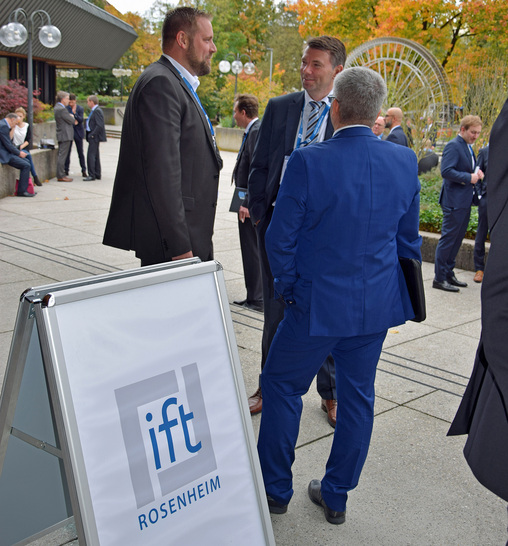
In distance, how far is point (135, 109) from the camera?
11.5ft

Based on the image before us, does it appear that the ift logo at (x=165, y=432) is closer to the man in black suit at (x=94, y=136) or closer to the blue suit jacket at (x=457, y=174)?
the blue suit jacket at (x=457, y=174)

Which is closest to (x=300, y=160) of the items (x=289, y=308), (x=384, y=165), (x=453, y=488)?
(x=384, y=165)

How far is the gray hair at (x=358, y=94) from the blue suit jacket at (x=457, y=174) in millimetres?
5407

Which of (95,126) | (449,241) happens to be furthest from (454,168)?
(95,126)

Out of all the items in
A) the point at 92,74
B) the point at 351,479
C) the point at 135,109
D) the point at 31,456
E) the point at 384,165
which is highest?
the point at 92,74

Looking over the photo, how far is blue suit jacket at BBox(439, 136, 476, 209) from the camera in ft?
26.2

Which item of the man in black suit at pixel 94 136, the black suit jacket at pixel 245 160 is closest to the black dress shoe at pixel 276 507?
the black suit jacket at pixel 245 160

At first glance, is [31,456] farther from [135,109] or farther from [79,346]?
[135,109]

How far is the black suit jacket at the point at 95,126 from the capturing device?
16234mm

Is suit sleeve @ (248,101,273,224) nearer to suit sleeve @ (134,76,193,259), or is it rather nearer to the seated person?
suit sleeve @ (134,76,193,259)

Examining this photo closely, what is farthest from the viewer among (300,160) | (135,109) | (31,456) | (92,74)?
(92,74)

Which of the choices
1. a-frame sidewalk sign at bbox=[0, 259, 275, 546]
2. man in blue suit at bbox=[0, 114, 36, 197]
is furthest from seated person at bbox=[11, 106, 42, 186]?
a-frame sidewalk sign at bbox=[0, 259, 275, 546]

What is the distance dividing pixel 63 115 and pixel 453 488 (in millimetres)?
15038

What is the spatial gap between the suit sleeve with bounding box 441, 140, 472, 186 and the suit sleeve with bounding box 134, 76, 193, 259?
17.2 ft
